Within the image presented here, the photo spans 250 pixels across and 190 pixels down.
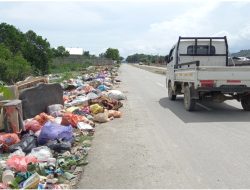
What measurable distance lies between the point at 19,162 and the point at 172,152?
109 inches

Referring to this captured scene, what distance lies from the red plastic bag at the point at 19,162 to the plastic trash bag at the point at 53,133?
4.48ft

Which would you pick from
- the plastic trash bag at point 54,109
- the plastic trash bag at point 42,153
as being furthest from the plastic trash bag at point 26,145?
the plastic trash bag at point 54,109

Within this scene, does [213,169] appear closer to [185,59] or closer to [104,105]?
[104,105]

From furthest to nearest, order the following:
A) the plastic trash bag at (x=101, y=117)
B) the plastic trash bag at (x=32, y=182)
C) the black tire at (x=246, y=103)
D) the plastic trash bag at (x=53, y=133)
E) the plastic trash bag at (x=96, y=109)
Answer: the black tire at (x=246, y=103) → the plastic trash bag at (x=96, y=109) → the plastic trash bag at (x=101, y=117) → the plastic trash bag at (x=53, y=133) → the plastic trash bag at (x=32, y=182)

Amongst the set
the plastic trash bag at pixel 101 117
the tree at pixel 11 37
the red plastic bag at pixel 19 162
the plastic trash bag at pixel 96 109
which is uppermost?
the tree at pixel 11 37

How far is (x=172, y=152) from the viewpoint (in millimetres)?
7871

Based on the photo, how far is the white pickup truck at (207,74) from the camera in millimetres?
12430

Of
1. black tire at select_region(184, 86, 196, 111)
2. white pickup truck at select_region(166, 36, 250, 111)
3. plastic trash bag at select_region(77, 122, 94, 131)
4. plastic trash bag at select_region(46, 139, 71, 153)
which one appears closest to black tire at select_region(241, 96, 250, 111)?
white pickup truck at select_region(166, 36, 250, 111)

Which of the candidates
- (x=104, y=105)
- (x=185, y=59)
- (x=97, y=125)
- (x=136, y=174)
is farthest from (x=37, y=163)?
(x=185, y=59)

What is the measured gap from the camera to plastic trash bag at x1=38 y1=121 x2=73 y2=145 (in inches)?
339

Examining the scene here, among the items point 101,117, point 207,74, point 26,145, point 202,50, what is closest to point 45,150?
point 26,145

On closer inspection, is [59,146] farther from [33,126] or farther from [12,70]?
[12,70]

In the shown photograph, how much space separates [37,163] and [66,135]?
1853 millimetres

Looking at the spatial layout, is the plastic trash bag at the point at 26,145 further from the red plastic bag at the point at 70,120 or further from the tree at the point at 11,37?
the tree at the point at 11,37
